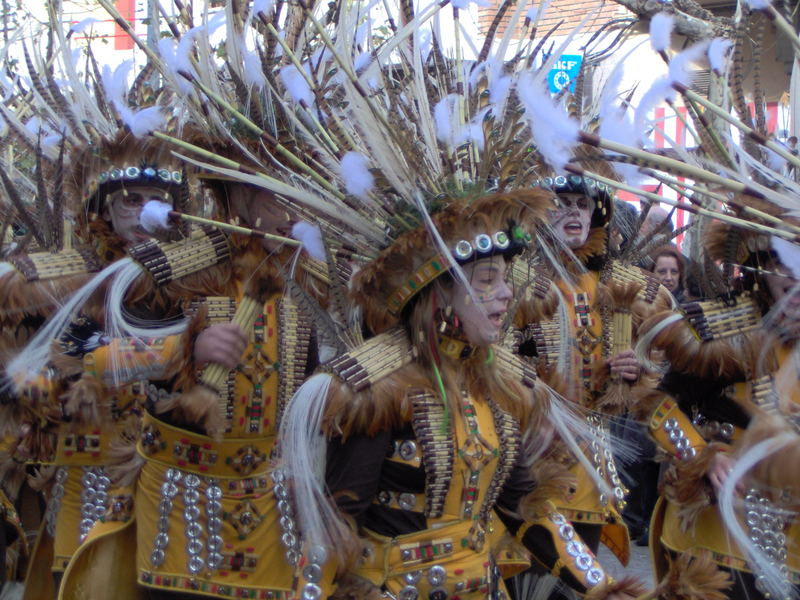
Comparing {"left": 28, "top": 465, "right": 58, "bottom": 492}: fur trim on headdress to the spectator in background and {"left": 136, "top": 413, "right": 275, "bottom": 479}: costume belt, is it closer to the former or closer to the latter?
{"left": 136, "top": 413, "right": 275, "bottom": 479}: costume belt

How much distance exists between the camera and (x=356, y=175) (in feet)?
10.7

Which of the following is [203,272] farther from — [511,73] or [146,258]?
[511,73]

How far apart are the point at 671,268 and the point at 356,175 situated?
493 centimetres

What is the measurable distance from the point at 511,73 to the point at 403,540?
176cm

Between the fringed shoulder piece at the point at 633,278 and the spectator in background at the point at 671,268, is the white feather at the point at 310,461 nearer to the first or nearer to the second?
the fringed shoulder piece at the point at 633,278

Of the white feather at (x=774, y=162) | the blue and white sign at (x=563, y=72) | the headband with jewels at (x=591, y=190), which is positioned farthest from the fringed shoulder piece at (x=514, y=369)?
the blue and white sign at (x=563, y=72)

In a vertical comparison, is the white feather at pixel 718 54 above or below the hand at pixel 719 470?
above

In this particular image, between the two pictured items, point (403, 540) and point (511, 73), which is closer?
point (403, 540)

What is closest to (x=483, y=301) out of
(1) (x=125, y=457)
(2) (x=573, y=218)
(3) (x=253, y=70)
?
(3) (x=253, y=70)

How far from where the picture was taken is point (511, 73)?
4105mm

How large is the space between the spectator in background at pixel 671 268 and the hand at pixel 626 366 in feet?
8.05

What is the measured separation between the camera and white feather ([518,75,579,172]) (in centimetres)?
243

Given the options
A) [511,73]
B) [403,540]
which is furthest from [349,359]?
[511,73]

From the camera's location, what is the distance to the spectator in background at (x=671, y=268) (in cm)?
774
